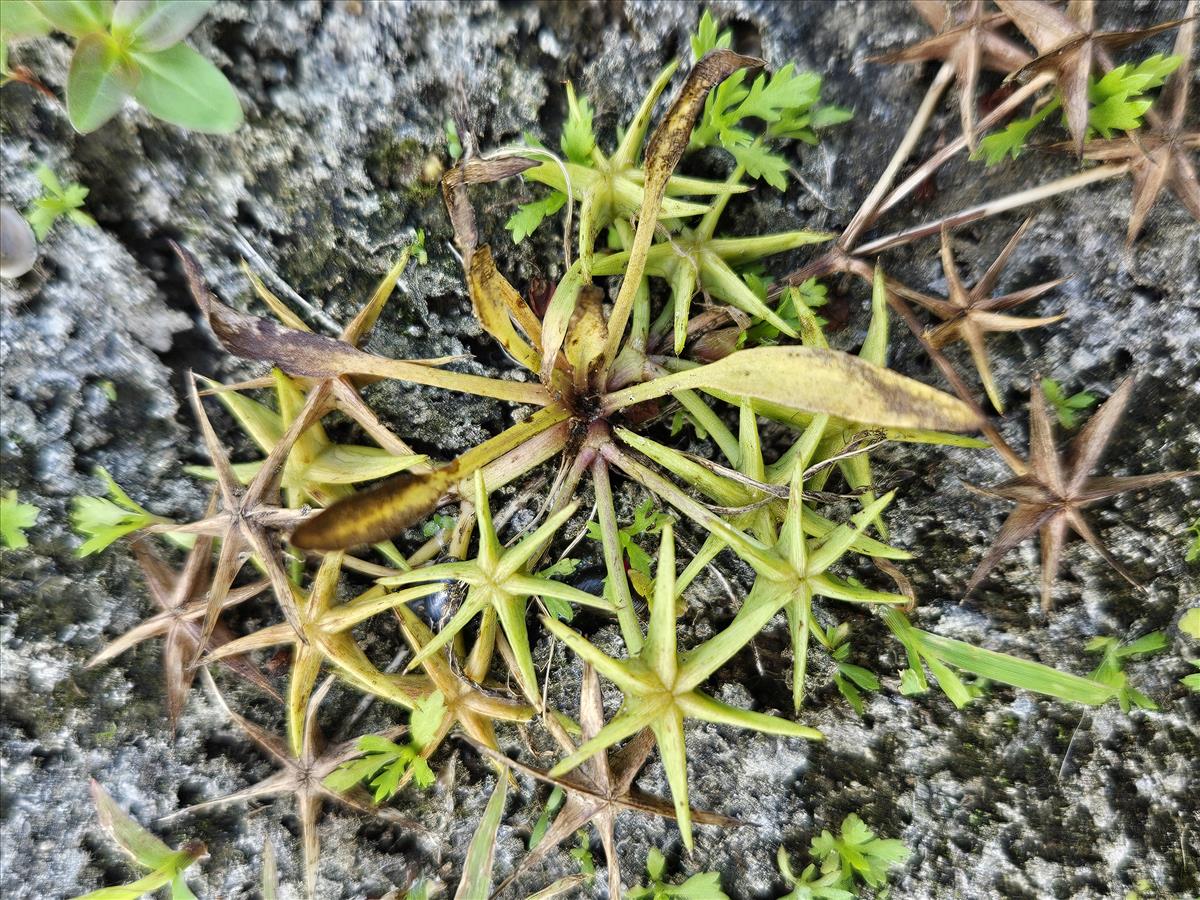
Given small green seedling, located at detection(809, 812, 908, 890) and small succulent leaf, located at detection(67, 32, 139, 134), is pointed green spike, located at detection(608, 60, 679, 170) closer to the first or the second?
small succulent leaf, located at detection(67, 32, 139, 134)

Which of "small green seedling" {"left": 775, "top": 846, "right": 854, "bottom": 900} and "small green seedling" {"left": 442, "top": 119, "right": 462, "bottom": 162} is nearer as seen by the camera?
"small green seedling" {"left": 442, "top": 119, "right": 462, "bottom": 162}

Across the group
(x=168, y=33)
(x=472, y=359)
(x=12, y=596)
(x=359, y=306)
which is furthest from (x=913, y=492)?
(x=12, y=596)

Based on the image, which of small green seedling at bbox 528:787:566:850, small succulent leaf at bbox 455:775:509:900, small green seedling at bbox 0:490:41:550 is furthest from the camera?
small green seedling at bbox 528:787:566:850

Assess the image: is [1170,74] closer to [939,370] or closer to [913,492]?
[939,370]

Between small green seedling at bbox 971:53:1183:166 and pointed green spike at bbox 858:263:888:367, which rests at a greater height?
small green seedling at bbox 971:53:1183:166

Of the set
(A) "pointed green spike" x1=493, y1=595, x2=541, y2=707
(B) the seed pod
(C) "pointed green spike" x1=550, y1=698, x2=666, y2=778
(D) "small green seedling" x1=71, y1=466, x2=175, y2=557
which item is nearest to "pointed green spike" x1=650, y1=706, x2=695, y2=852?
(C) "pointed green spike" x1=550, y1=698, x2=666, y2=778

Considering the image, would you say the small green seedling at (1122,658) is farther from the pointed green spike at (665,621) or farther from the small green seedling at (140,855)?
the small green seedling at (140,855)

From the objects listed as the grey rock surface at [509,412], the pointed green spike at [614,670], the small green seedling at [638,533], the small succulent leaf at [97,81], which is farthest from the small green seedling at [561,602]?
the small succulent leaf at [97,81]
